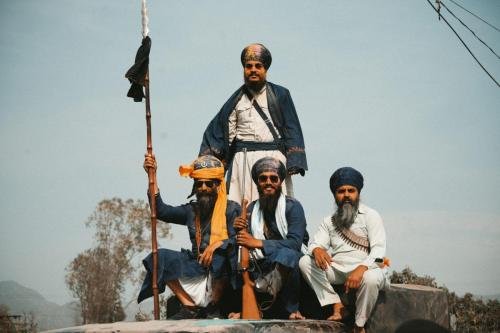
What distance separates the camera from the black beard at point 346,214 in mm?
6289

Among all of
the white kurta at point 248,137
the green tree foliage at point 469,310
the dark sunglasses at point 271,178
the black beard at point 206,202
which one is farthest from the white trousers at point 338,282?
the green tree foliage at point 469,310

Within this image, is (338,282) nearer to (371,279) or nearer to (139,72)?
(371,279)

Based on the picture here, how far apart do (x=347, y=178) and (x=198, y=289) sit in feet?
5.94

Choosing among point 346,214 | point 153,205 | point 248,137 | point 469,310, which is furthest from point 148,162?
point 469,310

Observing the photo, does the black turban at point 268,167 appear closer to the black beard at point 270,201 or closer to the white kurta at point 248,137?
the black beard at point 270,201

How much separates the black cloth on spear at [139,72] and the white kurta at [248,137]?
1207mm

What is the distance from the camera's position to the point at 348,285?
5762 millimetres

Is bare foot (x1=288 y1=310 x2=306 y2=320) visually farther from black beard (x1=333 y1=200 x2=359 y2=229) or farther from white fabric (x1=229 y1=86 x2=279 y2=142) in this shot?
white fabric (x1=229 y1=86 x2=279 y2=142)

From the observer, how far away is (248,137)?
314 inches

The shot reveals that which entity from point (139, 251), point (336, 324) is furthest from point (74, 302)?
point (336, 324)

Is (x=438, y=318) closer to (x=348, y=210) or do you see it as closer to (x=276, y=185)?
A: (x=348, y=210)

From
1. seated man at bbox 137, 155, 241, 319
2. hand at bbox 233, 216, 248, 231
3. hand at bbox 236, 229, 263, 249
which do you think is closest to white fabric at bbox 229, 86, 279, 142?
seated man at bbox 137, 155, 241, 319

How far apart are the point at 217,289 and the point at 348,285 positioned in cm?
142

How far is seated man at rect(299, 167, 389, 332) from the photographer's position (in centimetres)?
580
